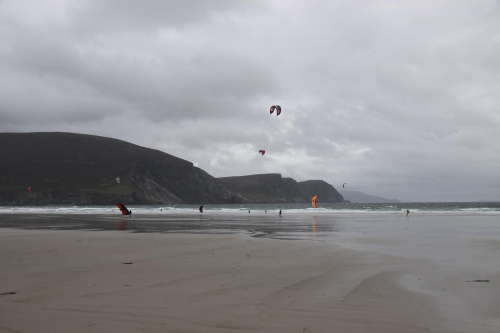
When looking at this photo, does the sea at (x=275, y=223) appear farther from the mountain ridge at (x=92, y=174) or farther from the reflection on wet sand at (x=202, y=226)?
the mountain ridge at (x=92, y=174)

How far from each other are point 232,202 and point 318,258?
598 ft

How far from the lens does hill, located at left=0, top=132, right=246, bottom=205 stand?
142 meters

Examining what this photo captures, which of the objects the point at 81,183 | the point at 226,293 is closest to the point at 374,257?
the point at 226,293

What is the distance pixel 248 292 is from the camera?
716 cm

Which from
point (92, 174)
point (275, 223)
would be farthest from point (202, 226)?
point (92, 174)

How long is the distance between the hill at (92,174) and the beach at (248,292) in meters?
140

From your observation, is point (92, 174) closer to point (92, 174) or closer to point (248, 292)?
point (92, 174)

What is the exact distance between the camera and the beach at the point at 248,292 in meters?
5.35

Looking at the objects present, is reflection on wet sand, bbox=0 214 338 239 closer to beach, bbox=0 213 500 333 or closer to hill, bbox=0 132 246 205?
beach, bbox=0 213 500 333

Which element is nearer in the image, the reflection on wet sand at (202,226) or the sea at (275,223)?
the sea at (275,223)

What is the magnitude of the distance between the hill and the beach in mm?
139876

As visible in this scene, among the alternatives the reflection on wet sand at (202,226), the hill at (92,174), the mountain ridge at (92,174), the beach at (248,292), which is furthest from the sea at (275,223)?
the hill at (92,174)

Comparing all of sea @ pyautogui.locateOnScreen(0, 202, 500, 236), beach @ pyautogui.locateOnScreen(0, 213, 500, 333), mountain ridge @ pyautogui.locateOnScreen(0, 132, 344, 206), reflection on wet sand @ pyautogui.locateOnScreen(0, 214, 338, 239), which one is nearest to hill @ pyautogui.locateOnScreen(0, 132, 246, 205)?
mountain ridge @ pyautogui.locateOnScreen(0, 132, 344, 206)

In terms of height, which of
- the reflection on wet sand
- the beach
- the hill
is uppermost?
the hill
